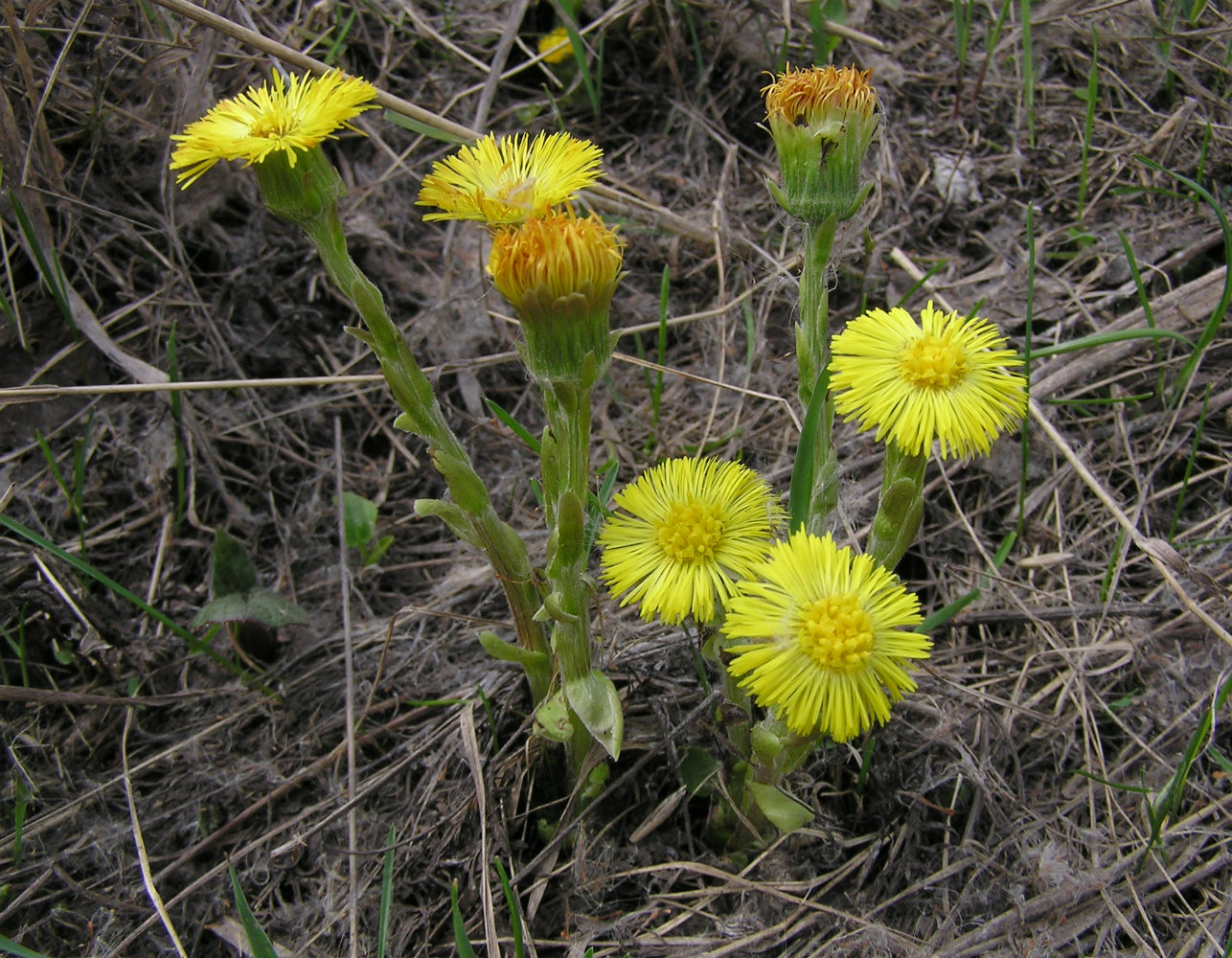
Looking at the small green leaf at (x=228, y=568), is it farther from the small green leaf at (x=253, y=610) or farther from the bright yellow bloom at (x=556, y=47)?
the bright yellow bloom at (x=556, y=47)

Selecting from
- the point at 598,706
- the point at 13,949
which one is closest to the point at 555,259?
the point at 598,706

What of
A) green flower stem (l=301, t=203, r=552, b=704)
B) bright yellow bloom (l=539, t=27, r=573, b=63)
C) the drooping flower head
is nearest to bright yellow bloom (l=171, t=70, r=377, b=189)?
green flower stem (l=301, t=203, r=552, b=704)

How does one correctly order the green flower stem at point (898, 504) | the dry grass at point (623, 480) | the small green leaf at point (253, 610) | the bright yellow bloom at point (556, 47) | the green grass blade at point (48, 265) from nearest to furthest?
the green flower stem at point (898, 504)
the dry grass at point (623, 480)
the small green leaf at point (253, 610)
the green grass blade at point (48, 265)
the bright yellow bloom at point (556, 47)

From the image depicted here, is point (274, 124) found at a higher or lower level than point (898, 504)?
higher

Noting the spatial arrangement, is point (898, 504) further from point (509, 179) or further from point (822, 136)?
point (509, 179)

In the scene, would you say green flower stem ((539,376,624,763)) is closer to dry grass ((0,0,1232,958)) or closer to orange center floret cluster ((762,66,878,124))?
dry grass ((0,0,1232,958))

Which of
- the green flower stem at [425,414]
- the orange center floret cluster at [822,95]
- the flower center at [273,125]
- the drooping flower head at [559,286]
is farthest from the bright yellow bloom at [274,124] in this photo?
the orange center floret cluster at [822,95]
